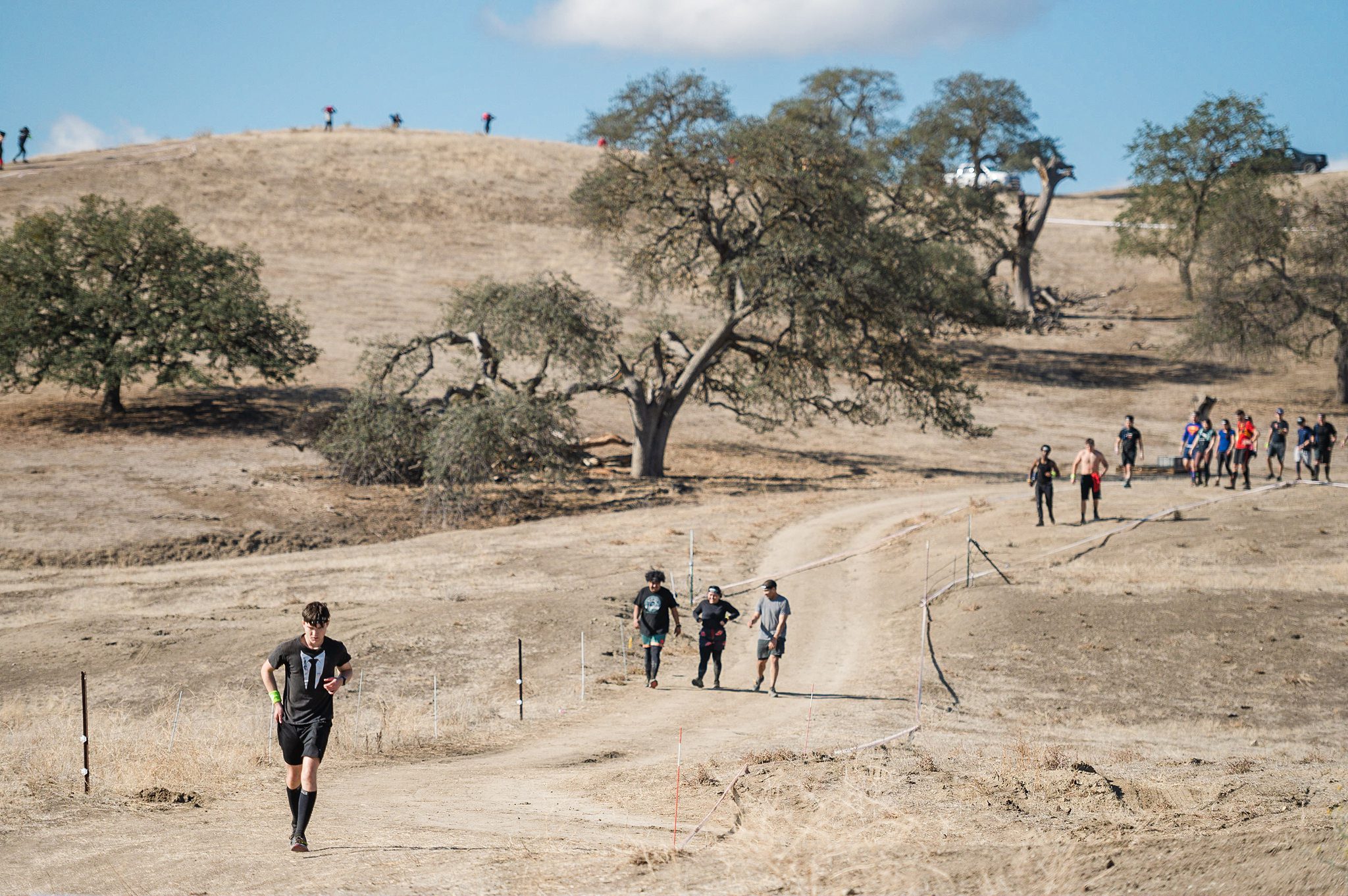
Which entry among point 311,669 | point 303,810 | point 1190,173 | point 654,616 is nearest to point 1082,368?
point 1190,173

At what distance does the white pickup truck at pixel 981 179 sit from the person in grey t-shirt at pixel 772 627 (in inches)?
1641

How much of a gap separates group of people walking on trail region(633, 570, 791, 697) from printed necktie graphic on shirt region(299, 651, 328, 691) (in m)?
6.59

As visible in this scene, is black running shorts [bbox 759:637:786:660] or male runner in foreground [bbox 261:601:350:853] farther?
black running shorts [bbox 759:637:786:660]

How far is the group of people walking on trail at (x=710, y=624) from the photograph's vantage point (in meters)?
14.0

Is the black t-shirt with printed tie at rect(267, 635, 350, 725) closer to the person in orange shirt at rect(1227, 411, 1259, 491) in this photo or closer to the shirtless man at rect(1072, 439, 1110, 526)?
the shirtless man at rect(1072, 439, 1110, 526)

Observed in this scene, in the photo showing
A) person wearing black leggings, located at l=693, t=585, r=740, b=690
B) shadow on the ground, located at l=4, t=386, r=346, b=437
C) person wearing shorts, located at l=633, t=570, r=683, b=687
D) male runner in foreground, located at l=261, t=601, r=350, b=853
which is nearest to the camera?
male runner in foreground, located at l=261, t=601, r=350, b=853

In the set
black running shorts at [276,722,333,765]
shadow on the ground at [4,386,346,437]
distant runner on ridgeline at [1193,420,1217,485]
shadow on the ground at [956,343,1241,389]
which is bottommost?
black running shorts at [276,722,333,765]

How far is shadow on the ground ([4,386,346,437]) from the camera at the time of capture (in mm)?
33719

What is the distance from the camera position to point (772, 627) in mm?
13938

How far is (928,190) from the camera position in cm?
5053

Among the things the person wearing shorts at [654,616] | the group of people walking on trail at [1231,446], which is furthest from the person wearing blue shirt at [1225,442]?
the person wearing shorts at [654,616]

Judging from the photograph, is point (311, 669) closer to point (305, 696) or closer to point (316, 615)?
point (305, 696)

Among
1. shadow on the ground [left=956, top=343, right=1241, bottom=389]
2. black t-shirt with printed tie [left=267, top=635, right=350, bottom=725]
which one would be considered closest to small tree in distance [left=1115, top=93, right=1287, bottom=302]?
shadow on the ground [left=956, top=343, right=1241, bottom=389]

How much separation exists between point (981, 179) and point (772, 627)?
65.4 m
